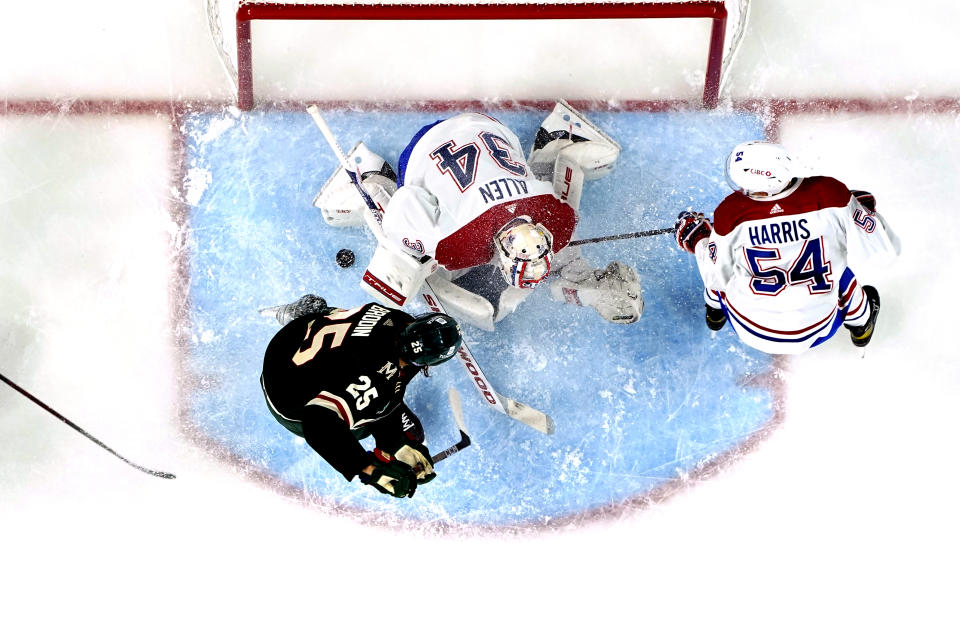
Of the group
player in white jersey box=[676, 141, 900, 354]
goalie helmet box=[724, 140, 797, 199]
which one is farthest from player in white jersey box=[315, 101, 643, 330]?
goalie helmet box=[724, 140, 797, 199]

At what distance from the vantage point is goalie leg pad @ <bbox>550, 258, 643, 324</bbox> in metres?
3.12

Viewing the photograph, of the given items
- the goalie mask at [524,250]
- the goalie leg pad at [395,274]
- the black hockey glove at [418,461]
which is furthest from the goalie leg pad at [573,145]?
the black hockey glove at [418,461]

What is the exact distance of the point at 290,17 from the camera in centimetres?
301

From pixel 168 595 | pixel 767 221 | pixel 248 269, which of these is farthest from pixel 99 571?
pixel 767 221

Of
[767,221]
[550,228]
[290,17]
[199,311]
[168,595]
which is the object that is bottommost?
[168,595]

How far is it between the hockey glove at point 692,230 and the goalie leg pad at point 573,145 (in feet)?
1.44

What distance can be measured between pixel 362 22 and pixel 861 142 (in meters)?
2.32

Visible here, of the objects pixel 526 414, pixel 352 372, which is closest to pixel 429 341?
pixel 352 372

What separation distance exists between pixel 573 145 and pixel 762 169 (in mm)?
875

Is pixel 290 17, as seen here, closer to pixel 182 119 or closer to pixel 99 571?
pixel 182 119

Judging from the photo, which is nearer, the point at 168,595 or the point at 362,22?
the point at 168,595

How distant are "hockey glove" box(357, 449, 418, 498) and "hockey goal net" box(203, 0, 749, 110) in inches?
68.2

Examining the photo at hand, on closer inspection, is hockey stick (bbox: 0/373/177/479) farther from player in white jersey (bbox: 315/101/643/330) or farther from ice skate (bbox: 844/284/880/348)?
ice skate (bbox: 844/284/880/348)

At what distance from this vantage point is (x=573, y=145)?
3.20 m
